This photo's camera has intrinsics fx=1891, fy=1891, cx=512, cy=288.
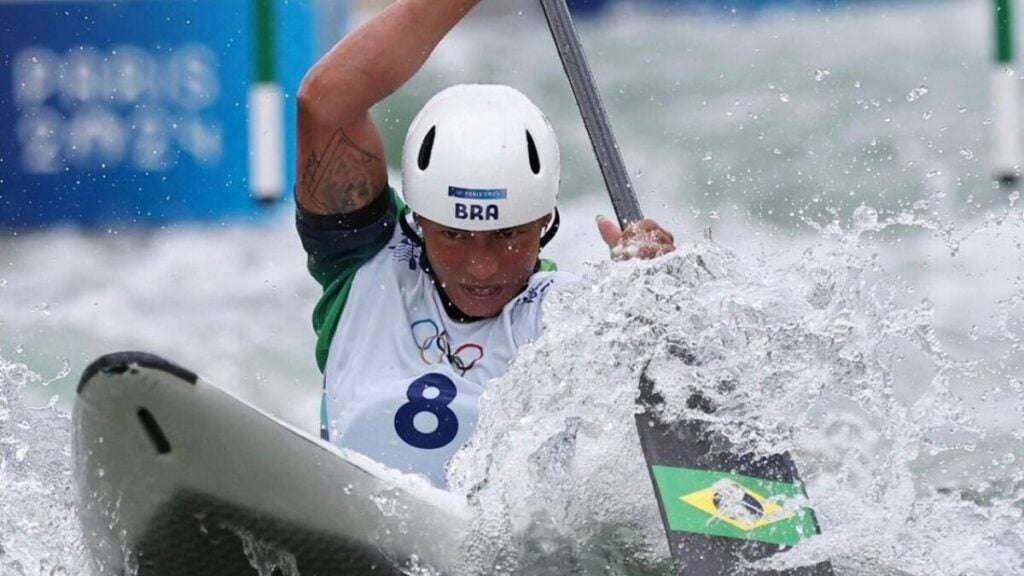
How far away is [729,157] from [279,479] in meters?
4.35

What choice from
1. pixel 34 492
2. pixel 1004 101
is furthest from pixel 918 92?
pixel 34 492

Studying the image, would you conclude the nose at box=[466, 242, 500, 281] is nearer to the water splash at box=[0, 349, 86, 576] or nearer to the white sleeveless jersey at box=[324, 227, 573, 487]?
the white sleeveless jersey at box=[324, 227, 573, 487]

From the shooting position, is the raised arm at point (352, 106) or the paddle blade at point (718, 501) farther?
the raised arm at point (352, 106)

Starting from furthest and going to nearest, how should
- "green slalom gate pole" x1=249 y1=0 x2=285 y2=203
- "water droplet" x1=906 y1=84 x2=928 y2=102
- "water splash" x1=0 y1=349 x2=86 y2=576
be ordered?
"green slalom gate pole" x1=249 y1=0 x2=285 y2=203
"water droplet" x1=906 y1=84 x2=928 y2=102
"water splash" x1=0 y1=349 x2=86 y2=576

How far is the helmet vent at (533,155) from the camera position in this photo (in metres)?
3.13

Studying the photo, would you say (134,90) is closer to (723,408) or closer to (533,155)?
(533,155)

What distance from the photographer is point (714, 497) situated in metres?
2.79

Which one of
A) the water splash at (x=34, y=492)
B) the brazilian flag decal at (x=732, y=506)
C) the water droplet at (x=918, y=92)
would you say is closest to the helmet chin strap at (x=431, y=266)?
the brazilian flag decal at (x=732, y=506)

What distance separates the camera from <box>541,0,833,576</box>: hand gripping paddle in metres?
2.71

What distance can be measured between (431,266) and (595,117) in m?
0.39

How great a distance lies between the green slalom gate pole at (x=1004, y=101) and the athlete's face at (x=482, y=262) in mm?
3051

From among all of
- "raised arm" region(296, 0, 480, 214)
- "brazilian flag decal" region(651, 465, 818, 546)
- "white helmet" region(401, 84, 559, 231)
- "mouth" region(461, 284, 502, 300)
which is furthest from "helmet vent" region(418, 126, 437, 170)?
"brazilian flag decal" region(651, 465, 818, 546)

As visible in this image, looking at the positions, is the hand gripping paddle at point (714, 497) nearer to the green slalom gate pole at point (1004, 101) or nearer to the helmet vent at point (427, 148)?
the helmet vent at point (427, 148)

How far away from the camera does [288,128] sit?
20.1ft
